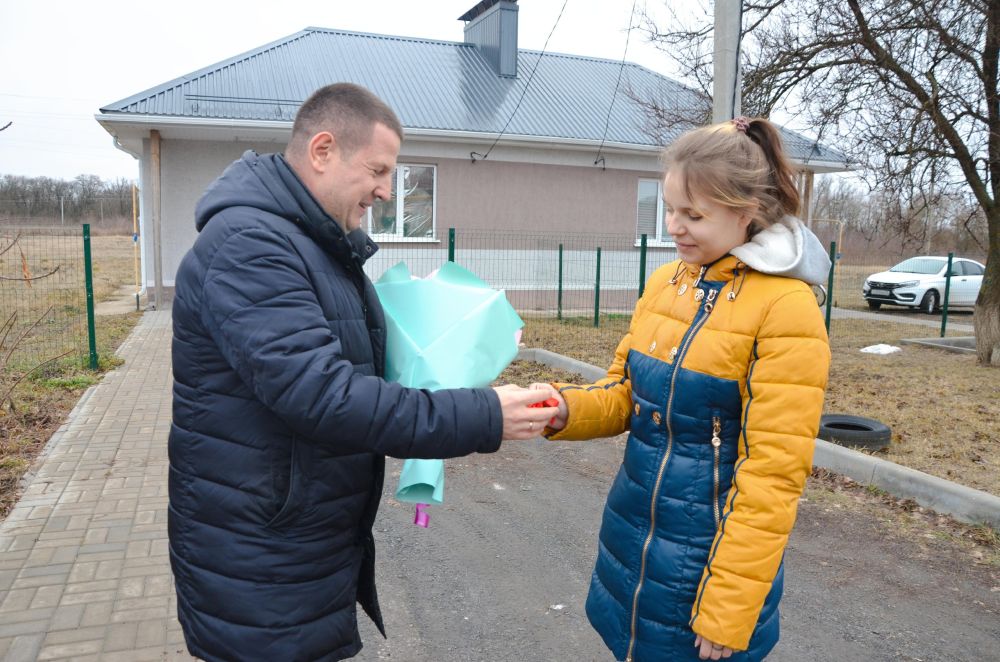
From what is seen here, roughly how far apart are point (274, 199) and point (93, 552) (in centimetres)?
335

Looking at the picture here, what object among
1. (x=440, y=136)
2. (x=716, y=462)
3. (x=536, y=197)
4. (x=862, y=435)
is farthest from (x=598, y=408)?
(x=536, y=197)

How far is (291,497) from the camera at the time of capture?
170 cm

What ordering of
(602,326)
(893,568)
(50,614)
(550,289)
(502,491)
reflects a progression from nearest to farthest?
(50,614)
(893,568)
(502,491)
(602,326)
(550,289)

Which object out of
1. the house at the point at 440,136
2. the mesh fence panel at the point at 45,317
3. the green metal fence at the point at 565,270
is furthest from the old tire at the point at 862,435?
the house at the point at 440,136

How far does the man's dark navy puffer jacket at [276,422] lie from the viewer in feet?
5.16

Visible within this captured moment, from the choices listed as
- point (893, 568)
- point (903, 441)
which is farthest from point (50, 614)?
point (903, 441)

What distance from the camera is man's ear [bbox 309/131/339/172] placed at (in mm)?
1791

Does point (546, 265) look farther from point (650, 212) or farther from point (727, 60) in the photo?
point (727, 60)

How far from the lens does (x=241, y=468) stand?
1703 millimetres

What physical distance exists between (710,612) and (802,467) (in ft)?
1.32

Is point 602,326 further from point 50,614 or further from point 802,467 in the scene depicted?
point 802,467

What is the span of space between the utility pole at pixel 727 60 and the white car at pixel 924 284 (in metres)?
16.3

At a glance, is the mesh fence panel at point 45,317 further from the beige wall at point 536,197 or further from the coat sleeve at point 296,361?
the beige wall at point 536,197

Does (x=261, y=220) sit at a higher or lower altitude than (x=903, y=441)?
higher
